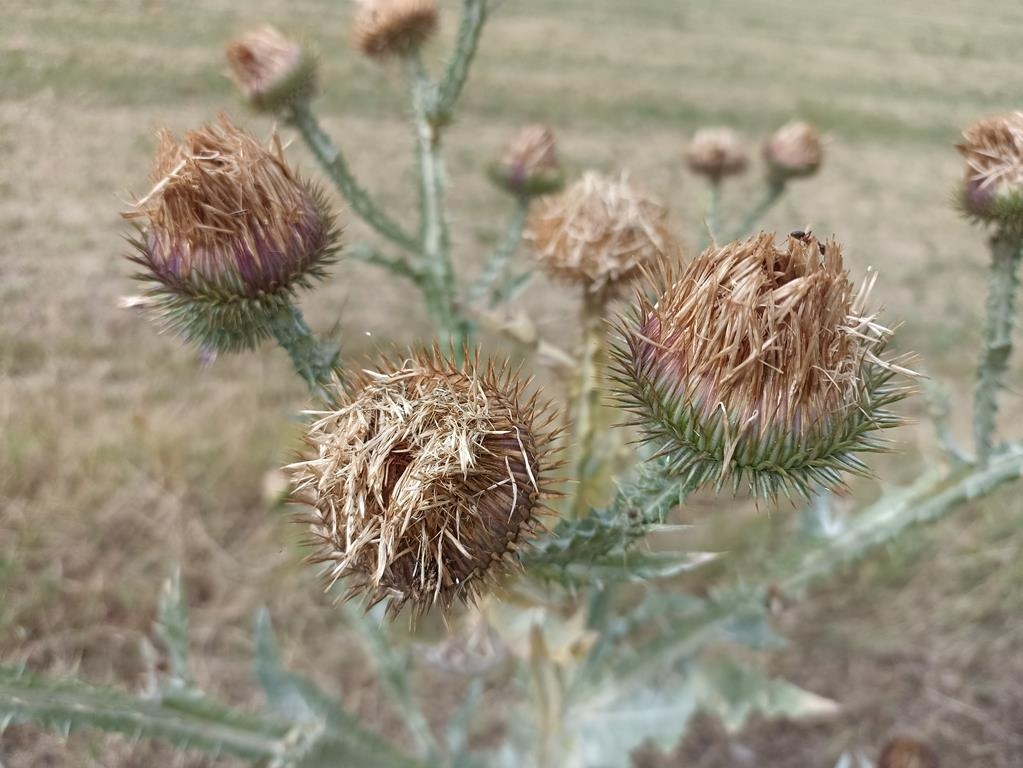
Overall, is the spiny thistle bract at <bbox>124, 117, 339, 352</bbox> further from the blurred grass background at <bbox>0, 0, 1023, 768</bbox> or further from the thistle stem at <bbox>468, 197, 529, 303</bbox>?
the thistle stem at <bbox>468, 197, 529, 303</bbox>

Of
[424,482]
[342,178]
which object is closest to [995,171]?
[424,482]

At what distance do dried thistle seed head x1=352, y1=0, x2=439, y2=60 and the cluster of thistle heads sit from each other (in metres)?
0.86

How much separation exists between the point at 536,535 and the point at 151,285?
705mm

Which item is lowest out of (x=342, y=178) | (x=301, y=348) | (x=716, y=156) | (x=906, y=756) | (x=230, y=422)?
(x=906, y=756)

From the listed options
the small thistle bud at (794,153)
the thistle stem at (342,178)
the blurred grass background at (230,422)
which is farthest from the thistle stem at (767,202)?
the thistle stem at (342,178)

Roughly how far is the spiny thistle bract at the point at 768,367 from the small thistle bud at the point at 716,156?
125 cm

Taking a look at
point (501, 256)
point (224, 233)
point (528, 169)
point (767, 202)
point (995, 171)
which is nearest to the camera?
point (224, 233)

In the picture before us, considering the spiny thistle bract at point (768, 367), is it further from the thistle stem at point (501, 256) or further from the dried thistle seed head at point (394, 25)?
the dried thistle seed head at point (394, 25)

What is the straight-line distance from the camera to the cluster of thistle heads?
0.84 metres

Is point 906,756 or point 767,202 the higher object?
point 767,202

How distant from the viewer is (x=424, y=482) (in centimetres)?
83

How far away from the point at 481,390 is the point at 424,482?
5.0 inches

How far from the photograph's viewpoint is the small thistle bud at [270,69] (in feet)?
5.06

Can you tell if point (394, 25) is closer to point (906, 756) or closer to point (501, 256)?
point (501, 256)
